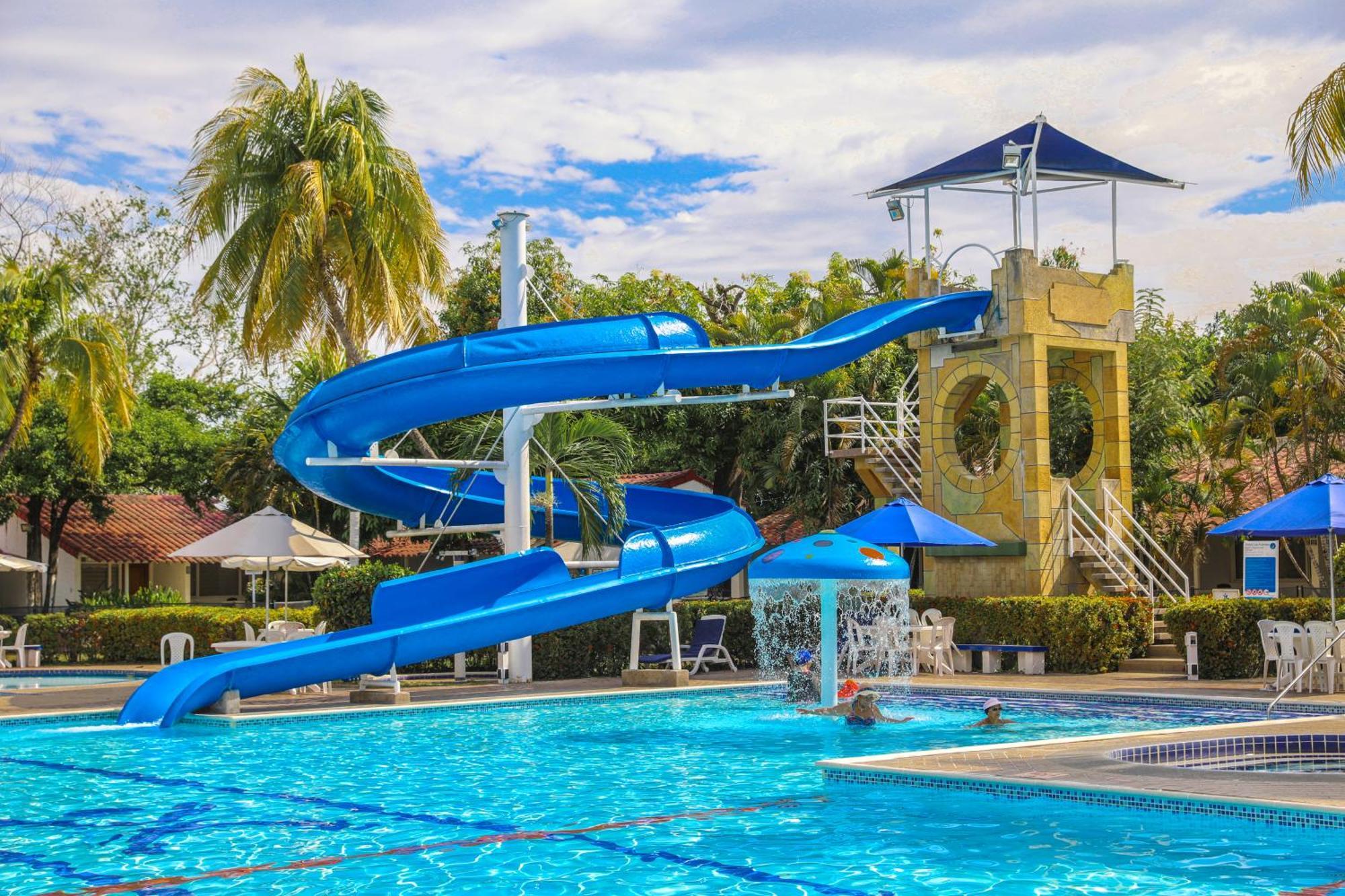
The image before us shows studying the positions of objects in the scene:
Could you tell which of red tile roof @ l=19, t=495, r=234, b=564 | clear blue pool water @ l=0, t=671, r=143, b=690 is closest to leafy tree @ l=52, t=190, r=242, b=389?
red tile roof @ l=19, t=495, r=234, b=564

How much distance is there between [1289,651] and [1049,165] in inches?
346

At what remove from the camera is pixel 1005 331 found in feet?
68.8

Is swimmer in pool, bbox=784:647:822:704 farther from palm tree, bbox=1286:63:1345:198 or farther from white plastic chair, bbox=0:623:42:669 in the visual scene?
white plastic chair, bbox=0:623:42:669

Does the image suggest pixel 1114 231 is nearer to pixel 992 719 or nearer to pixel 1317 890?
pixel 992 719

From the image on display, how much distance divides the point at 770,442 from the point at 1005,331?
9.48m

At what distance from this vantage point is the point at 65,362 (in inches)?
1028

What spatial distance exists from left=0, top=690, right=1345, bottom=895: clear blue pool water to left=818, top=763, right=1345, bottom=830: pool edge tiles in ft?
0.21

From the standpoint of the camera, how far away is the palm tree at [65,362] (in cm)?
2558

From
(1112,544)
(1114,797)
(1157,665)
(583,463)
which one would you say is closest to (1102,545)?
(1112,544)

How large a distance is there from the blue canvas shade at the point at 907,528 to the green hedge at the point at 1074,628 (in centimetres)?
102

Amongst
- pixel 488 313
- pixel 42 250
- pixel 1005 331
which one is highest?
pixel 42 250

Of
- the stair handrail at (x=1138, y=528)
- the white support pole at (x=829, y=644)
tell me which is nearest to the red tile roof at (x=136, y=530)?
the stair handrail at (x=1138, y=528)

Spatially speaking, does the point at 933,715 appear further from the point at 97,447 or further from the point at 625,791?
the point at 97,447

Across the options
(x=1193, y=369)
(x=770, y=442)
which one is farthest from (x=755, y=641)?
(x=1193, y=369)
